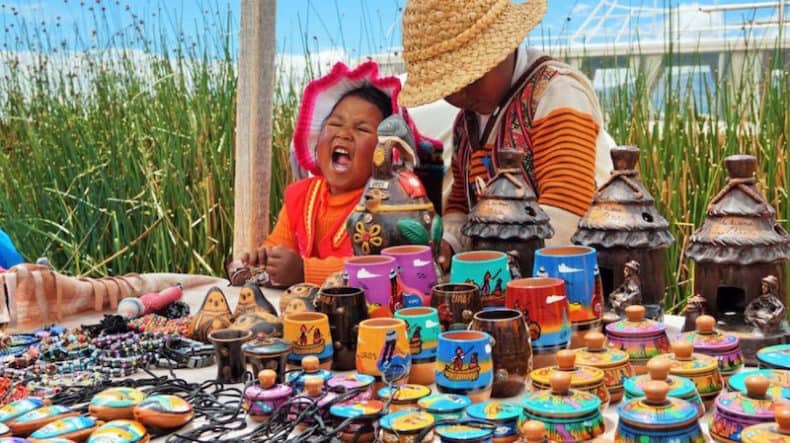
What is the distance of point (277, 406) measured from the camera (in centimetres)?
170

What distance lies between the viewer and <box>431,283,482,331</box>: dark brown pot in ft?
6.35

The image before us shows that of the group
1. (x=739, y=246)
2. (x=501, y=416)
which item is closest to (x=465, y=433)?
(x=501, y=416)

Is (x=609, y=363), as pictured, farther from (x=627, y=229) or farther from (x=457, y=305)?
(x=627, y=229)

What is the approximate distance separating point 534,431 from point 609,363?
0.38 meters

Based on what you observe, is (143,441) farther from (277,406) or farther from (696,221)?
(696,221)

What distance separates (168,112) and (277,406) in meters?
3.65

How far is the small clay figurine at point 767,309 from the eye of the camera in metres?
1.90

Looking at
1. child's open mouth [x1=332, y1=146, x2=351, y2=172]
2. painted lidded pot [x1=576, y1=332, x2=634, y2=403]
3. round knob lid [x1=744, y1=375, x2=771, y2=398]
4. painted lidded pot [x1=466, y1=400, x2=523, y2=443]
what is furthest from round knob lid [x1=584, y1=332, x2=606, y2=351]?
child's open mouth [x1=332, y1=146, x2=351, y2=172]

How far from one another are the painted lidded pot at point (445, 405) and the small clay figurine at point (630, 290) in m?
0.59

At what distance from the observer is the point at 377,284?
205 cm

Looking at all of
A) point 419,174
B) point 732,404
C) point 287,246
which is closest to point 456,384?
point 732,404

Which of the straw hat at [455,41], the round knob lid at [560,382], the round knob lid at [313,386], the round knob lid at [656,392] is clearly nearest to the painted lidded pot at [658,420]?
the round knob lid at [656,392]

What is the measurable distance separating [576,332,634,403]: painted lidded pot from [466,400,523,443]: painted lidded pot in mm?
192

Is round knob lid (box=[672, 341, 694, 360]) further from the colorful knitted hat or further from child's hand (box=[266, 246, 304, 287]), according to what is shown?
child's hand (box=[266, 246, 304, 287])
